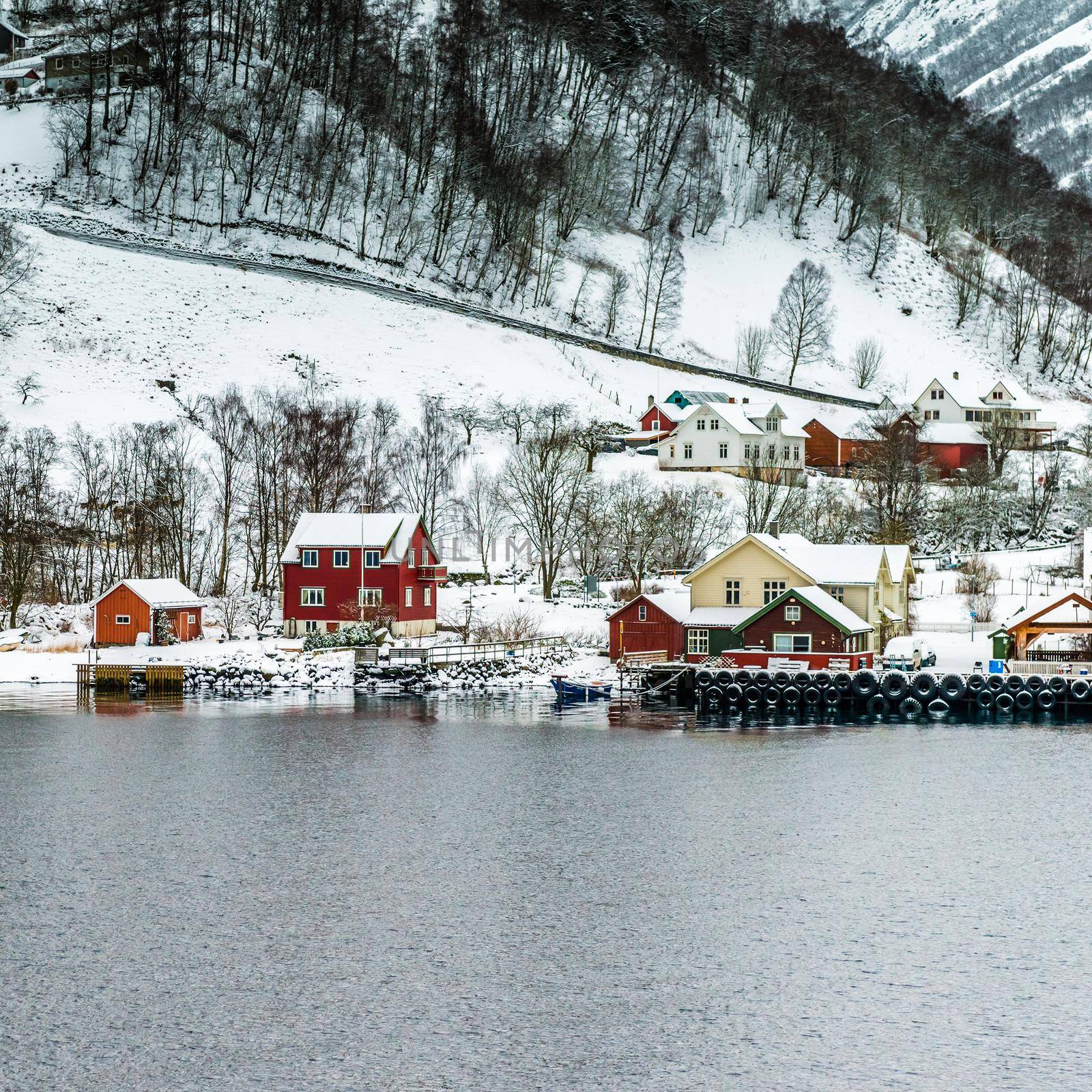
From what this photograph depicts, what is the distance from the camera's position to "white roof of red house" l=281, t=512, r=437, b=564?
64312 mm

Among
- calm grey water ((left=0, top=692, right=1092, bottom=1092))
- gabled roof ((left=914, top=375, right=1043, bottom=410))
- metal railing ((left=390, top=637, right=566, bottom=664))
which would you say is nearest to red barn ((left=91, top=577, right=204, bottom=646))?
metal railing ((left=390, top=637, right=566, bottom=664))

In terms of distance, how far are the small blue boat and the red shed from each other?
432 centimetres

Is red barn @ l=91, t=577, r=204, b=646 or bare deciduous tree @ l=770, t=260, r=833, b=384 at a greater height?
bare deciduous tree @ l=770, t=260, r=833, b=384

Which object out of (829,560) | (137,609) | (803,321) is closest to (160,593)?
(137,609)

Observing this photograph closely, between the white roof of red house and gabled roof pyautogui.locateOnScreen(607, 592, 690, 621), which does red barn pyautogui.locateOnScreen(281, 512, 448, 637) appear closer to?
the white roof of red house

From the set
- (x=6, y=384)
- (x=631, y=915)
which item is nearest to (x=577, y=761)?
(x=631, y=915)

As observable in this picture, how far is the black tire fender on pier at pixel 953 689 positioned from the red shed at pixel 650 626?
1169cm

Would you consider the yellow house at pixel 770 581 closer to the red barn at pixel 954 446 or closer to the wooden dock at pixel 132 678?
the wooden dock at pixel 132 678

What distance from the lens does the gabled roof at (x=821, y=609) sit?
5584cm

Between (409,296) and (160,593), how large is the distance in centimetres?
5154

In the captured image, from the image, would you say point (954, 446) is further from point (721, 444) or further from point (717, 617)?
point (717, 617)

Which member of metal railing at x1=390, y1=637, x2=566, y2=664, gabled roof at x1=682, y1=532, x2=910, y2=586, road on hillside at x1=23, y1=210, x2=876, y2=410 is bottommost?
metal railing at x1=390, y1=637, x2=566, y2=664

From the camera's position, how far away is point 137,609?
61.0 metres

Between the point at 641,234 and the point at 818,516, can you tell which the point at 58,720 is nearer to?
the point at 818,516
